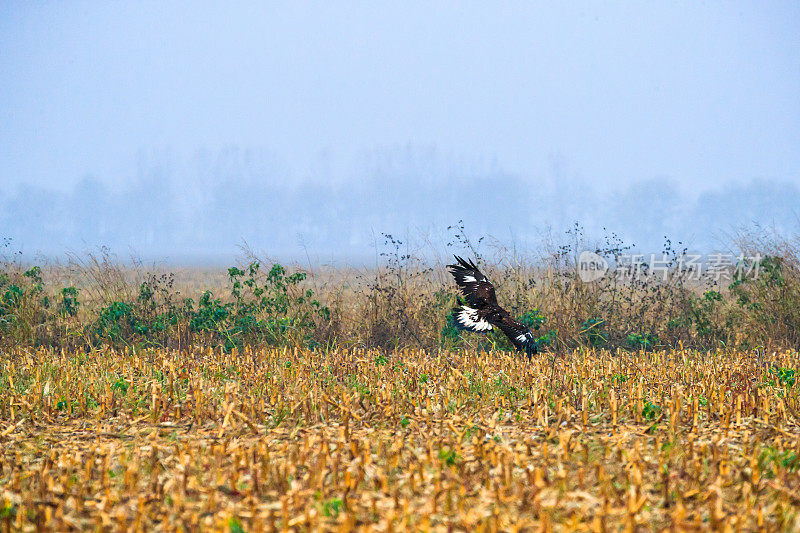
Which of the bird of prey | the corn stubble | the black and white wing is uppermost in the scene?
the bird of prey

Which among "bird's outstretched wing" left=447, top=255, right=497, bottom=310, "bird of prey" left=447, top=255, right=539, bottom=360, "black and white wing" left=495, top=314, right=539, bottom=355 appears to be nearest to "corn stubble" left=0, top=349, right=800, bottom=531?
"black and white wing" left=495, top=314, right=539, bottom=355

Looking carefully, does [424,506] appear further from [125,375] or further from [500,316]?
[125,375]

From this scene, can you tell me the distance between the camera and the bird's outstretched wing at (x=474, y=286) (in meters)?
6.51

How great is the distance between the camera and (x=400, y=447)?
4.02m

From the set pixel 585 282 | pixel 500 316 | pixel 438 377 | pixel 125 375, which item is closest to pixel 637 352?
pixel 585 282

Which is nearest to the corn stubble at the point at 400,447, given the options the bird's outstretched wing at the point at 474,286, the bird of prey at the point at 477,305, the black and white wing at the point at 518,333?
the black and white wing at the point at 518,333

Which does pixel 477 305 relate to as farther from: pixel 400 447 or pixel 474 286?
pixel 400 447

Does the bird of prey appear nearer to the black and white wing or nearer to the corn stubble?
the black and white wing

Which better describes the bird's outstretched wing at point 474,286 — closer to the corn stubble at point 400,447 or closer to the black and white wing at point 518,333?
the black and white wing at point 518,333

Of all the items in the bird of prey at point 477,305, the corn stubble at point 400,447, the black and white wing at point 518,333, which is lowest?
the corn stubble at point 400,447

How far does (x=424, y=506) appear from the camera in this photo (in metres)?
3.19

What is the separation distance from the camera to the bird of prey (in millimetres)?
6523

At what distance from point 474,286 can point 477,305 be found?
189 millimetres

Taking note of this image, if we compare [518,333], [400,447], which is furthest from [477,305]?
[400,447]
